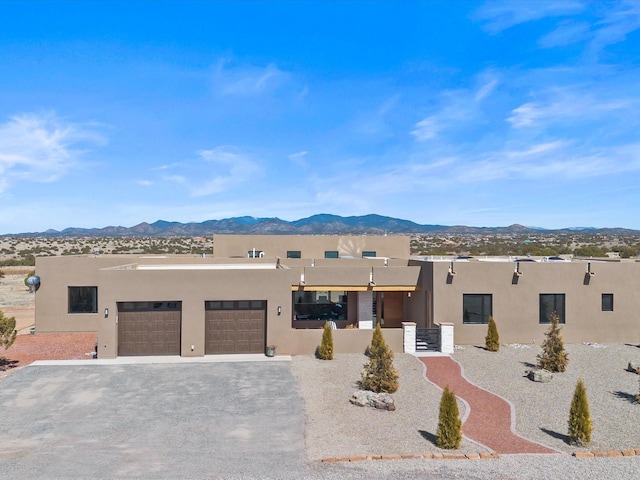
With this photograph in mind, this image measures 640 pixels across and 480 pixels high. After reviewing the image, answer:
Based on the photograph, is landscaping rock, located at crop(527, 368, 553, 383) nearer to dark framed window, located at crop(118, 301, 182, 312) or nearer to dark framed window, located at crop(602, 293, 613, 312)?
dark framed window, located at crop(602, 293, 613, 312)

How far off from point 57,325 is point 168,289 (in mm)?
9363

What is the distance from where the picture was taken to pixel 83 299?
80.1ft

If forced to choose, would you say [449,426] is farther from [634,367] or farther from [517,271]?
[517,271]

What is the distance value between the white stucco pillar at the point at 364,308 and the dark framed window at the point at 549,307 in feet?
25.2

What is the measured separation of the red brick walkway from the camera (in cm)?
1075

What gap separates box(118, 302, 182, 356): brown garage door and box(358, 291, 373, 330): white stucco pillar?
8.44m

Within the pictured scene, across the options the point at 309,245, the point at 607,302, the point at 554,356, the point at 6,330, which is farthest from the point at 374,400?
the point at 309,245

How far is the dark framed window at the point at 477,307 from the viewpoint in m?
21.3

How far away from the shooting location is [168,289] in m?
18.6

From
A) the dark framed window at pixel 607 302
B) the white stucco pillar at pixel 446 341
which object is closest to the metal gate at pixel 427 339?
the white stucco pillar at pixel 446 341

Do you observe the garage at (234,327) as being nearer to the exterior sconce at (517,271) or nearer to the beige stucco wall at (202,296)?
the beige stucco wall at (202,296)

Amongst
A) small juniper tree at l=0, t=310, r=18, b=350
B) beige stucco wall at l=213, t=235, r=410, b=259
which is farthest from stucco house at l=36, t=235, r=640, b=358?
beige stucco wall at l=213, t=235, r=410, b=259

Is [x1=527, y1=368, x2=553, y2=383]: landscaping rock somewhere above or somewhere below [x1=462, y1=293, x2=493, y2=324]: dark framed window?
below

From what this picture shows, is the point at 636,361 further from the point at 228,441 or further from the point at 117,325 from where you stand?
the point at 117,325
